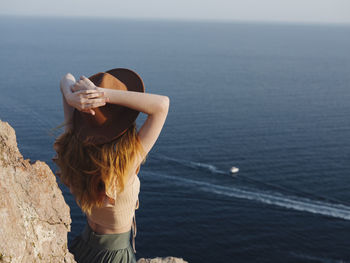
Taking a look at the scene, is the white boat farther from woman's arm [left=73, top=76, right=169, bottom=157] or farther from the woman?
woman's arm [left=73, top=76, right=169, bottom=157]

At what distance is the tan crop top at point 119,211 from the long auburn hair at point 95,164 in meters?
0.11

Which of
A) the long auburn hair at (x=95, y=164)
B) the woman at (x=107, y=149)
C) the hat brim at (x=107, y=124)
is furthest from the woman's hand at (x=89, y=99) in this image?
the long auburn hair at (x=95, y=164)

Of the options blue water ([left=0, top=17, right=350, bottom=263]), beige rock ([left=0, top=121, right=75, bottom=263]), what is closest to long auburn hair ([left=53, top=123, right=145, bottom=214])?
beige rock ([left=0, top=121, right=75, bottom=263])

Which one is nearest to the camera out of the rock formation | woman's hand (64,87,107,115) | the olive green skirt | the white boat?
Result: the rock formation

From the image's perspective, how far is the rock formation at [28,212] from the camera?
3688mm

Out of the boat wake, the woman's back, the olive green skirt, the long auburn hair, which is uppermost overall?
the boat wake

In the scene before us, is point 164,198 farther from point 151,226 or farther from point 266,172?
point 266,172

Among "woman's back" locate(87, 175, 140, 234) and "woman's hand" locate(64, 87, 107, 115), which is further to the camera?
"woman's back" locate(87, 175, 140, 234)

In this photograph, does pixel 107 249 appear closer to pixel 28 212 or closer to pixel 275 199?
pixel 28 212

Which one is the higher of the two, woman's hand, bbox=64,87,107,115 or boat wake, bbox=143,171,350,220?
boat wake, bbox=143,171,350,220

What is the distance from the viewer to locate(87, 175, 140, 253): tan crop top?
4.32m

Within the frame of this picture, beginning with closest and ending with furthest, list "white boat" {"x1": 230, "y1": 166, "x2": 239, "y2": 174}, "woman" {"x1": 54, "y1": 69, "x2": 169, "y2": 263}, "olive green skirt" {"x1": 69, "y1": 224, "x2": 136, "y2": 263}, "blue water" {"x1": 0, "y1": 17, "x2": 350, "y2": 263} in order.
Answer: "woman" {"x1": 54, "y1": 69, "x2": 169, "y2": 263} < "olive green skirt" {"x1": 69, "y1": 224, "x2": 136, "y2": 263} < "blue water" {"x1": 0, "y1": 17, "x2": 350, "y2": 263} < "white boat" {"x1": 230, "y1": 166, "x2": 239, "y2": 174}

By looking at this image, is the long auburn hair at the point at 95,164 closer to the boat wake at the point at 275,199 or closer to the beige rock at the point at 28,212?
the beige rock at the point at 28,212

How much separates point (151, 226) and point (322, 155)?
136 ft
